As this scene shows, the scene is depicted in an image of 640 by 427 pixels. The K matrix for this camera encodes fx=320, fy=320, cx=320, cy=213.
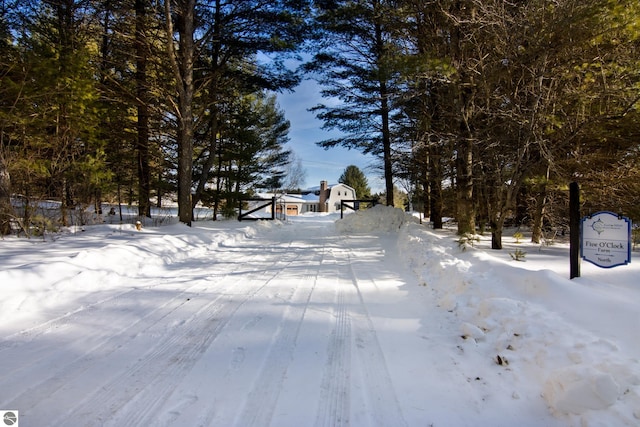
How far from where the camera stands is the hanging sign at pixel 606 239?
3.50 m

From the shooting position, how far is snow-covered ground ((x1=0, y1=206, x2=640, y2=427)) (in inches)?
79.8

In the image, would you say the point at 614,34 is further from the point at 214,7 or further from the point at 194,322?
the point at 214,7

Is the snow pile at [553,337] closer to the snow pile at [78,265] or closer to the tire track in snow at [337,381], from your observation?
the tire track in snow at [337,381]

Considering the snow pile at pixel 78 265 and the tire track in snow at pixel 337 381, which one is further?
the snow pile at pixel 78 265

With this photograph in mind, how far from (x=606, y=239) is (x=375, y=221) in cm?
994

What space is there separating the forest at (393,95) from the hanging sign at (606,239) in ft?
7.07

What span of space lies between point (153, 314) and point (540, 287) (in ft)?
14.2

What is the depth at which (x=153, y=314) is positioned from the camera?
3.58 meters

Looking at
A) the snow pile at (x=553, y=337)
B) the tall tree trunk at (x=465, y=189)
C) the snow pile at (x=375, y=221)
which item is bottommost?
the snow pile at (x=553, y=337)

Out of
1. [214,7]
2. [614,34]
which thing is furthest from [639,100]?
[214,7]

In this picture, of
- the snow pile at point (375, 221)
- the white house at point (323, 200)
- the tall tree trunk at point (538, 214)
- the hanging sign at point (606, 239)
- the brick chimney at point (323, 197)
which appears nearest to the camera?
the hanging sign at point (606, 239)

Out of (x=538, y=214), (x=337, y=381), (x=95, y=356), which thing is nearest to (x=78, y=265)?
(x=95, y=356)

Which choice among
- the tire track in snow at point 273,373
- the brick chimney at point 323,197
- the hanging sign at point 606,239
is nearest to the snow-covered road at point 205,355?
the tire track in snow at point 273,373

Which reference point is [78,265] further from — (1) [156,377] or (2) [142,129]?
(2) [142,129]
